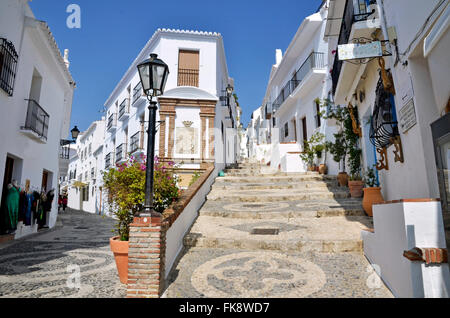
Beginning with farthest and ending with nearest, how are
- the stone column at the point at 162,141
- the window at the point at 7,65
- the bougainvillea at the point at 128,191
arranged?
the stone column at the point at 162,141 < the window at the point at 7,65 < the bougainvillea at the point at 128,191

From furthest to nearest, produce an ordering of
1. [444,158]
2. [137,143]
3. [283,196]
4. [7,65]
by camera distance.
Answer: [137,143] → [283,196] → [7,65] → [444,158]

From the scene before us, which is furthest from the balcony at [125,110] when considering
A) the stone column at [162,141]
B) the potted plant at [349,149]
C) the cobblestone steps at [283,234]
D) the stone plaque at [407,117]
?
the stone plaque at [407,117]

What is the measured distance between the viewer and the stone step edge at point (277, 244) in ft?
14.3

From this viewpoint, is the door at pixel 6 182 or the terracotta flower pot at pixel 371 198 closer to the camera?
the terracotta flower pot at pixel 371 198

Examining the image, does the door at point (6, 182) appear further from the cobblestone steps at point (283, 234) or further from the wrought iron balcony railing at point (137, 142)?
the wrought iron balcony railing at point (137, 142)

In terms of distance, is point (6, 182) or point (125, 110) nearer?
point (6, 182)

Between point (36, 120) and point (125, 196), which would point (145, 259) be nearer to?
point (125, 196)

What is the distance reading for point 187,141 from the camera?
14062 mm

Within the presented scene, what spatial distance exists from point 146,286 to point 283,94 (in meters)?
17.0

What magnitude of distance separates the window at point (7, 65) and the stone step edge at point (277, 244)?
618 centimetres

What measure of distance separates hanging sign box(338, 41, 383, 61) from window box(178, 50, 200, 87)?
10.5 metres

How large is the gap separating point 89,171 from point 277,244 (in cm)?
2763

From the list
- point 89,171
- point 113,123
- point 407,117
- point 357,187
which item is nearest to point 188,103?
point 113,123

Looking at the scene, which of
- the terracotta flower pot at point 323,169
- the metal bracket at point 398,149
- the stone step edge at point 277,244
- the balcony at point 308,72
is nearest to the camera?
the stone step edge at point 277,244
